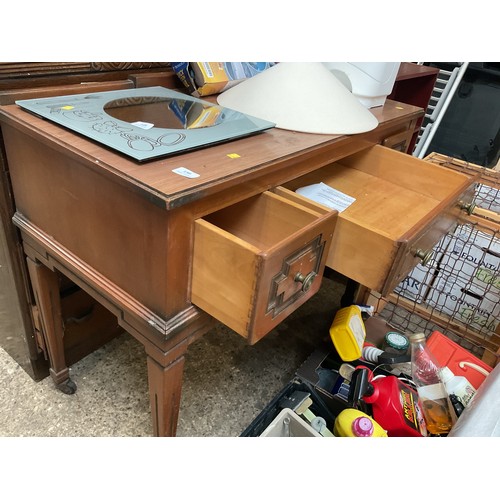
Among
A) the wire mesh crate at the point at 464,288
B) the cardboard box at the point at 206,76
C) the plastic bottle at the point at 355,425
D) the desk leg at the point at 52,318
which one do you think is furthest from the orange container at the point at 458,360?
the desk leg at the point at 52,318

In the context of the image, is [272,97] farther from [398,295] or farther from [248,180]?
[398,295]

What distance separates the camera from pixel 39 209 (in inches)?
33.2

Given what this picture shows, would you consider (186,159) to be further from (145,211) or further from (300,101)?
(300,101)

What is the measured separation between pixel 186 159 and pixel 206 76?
15.0 inches

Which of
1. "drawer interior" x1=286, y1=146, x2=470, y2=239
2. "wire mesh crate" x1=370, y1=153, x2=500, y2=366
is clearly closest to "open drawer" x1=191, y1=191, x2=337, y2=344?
"drawer interior" x1=286, y1=146, x2=470, y2=239

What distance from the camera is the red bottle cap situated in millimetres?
964

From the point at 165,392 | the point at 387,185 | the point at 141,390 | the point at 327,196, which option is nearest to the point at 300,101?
the point at 327,196

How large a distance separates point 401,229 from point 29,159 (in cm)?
74

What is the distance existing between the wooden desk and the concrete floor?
0.31 metres

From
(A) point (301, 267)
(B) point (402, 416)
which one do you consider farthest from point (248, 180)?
(B) point (402, 416)

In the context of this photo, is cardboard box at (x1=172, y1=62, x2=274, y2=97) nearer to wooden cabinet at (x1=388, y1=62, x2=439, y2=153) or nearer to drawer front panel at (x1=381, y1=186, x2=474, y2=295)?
drawer front panel at (x1=381, y1=186, x2=474, y2=295)

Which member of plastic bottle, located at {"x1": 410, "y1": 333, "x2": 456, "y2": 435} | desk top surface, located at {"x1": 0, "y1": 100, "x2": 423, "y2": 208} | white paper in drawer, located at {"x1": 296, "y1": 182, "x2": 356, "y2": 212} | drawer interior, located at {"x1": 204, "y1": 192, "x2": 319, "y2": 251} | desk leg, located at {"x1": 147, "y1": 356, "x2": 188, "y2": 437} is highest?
desk top surface, located at {"x1": 0, "y1": 100, "x2": 423, "y2": 208}

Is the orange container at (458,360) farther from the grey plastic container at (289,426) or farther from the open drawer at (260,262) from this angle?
the open drawer at (260,262)

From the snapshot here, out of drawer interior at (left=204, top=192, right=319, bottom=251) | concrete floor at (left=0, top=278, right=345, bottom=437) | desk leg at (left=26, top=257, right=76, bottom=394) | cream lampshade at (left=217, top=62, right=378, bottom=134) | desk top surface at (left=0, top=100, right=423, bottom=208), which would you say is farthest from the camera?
concrete floor at (left=0, top=278, right=345, bottom=437)
